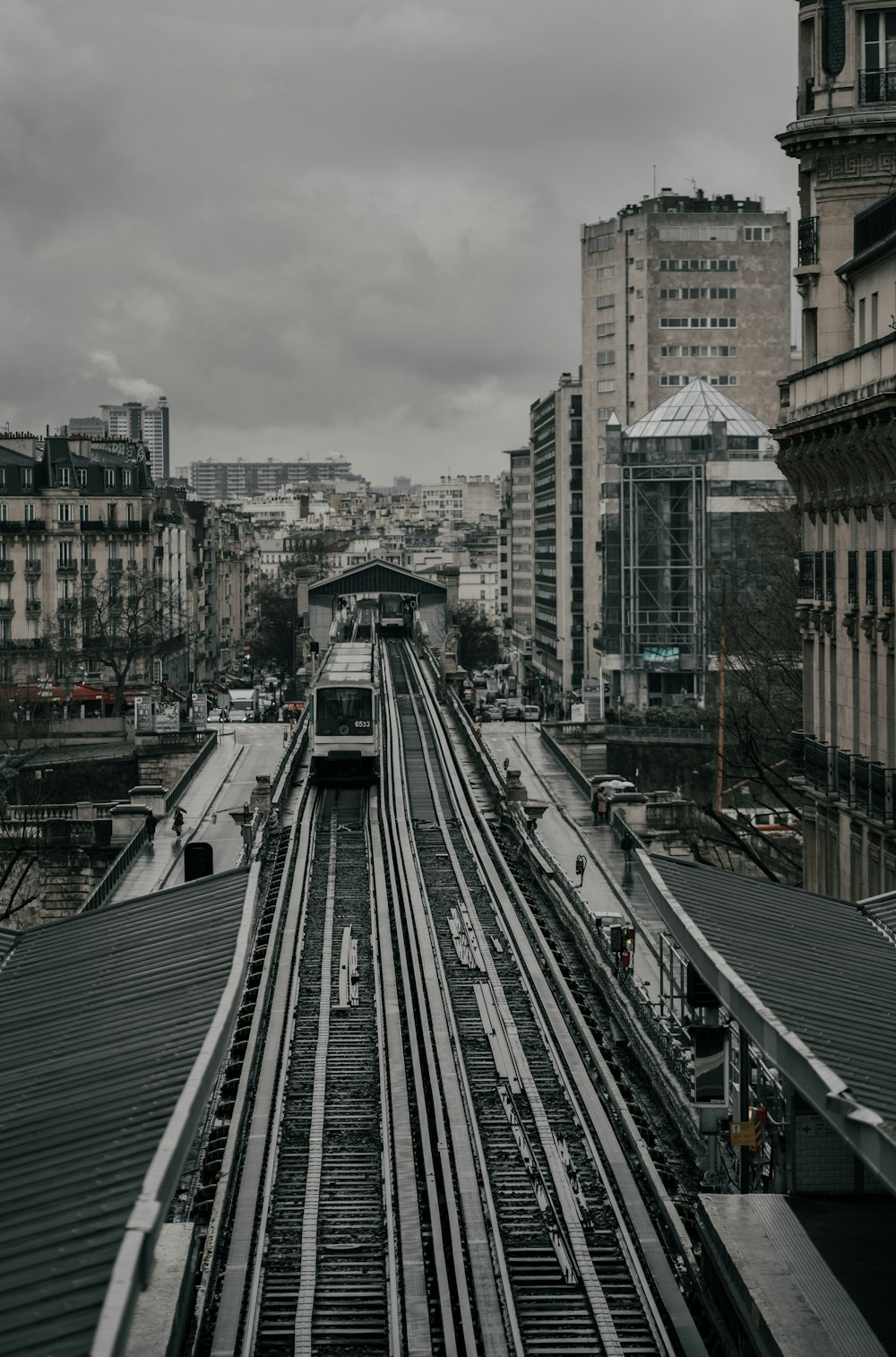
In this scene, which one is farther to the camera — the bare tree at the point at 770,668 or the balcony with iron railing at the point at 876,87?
the bare tree at the point at 770,668

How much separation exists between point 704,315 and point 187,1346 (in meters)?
110

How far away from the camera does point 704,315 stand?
118938 mm

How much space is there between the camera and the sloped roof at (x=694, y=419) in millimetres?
92312

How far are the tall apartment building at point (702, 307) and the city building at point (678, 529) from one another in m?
22.9

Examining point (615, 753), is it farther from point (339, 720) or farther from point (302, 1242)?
point (302, 1242)

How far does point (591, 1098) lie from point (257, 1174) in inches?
175

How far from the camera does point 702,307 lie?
11888 cm

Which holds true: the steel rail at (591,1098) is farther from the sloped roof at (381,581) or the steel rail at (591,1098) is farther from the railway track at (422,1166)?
the sloped roof at (381,581)

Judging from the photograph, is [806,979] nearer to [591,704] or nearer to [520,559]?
[591,704]

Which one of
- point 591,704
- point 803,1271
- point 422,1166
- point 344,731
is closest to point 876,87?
point 344,731

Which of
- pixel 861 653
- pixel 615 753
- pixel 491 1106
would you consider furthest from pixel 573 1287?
pixel 615 753

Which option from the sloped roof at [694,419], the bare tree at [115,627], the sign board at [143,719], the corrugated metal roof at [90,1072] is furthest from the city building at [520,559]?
the corrugated metal roof at [90,1072]

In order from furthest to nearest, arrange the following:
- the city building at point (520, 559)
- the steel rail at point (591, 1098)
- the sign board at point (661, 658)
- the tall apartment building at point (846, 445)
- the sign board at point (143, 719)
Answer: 1. the city building at point (520, 559)
2. the sign board at point (661, 658)
3. the sign board at point (143, 719)
4. the tall apartment building at point (846, 445)
5. the steel rail at point (591, 1098)

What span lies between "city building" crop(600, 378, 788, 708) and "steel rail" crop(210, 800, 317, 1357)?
205ft
